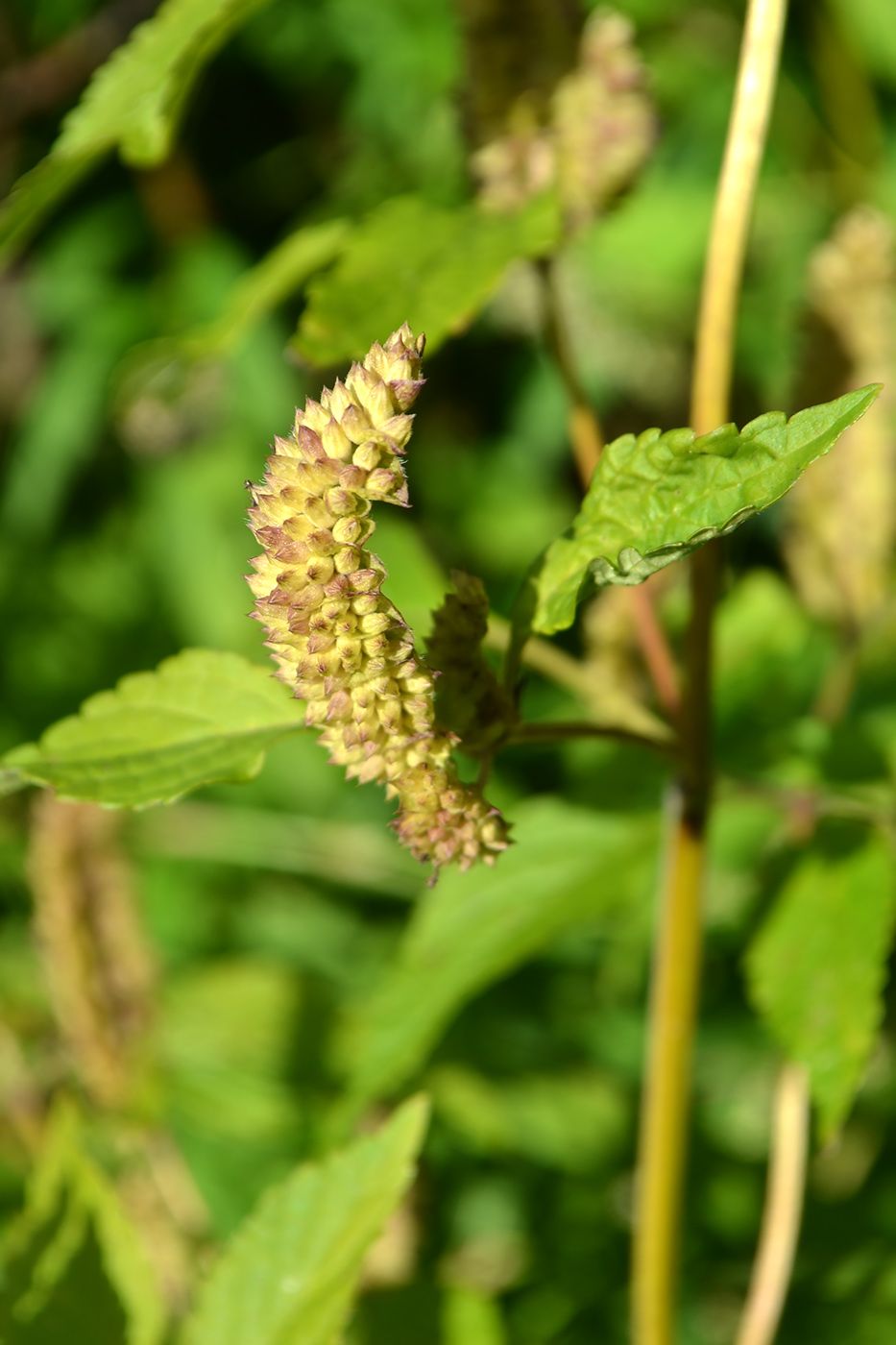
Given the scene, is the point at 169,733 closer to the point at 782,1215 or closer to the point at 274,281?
the point at 274,281

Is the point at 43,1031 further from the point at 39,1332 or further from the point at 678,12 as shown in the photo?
the point at 678,12

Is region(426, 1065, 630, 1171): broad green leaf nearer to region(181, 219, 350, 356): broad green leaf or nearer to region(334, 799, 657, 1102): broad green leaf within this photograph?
region(334, 799, 657, 1102): broad green leaf

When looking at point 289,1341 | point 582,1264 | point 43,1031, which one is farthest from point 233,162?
point 289,1341

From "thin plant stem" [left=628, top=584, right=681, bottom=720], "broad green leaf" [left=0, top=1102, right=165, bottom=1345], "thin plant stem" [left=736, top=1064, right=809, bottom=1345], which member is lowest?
"thin plant stem" [left=736, top=1064, right=809, bottom=1345]

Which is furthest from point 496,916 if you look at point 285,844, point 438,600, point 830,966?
point 285,844

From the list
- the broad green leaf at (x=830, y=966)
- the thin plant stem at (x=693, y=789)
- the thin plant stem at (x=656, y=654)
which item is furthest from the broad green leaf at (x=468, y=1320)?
the thin plant stem at (x=656, y=654)

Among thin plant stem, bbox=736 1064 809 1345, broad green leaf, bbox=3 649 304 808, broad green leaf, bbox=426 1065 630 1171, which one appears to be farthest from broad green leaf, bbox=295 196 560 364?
broad green leaf, bbox=426 1065 630 1171

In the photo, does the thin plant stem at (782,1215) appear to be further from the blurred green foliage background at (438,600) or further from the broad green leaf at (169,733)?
the broad green leaf at (169,733)
